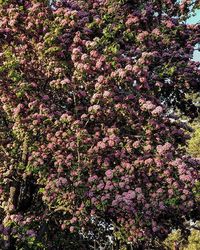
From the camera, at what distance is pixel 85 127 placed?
1047 centimetres

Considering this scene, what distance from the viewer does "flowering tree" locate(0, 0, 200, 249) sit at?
32.1 feet

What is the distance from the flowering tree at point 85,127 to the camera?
979 centimetres

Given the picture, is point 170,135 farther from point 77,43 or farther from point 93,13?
point 93,13

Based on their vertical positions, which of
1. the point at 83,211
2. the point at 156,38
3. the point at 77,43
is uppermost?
the point at 156,38

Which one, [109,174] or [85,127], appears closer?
[109,174]

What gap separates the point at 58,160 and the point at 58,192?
777 mm

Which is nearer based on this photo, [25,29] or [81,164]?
[81,164]

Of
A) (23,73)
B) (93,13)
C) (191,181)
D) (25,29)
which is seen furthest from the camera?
(93,13)

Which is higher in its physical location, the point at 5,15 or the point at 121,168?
the point at 5,15

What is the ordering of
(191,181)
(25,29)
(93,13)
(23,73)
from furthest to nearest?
(93,13) → (25,29) → (23,73) → (191,181)

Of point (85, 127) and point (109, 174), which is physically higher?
point (85, 127)

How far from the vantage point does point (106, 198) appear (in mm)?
9625

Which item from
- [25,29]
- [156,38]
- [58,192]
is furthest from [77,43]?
[58,192]

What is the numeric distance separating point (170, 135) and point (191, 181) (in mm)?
→ 1323
